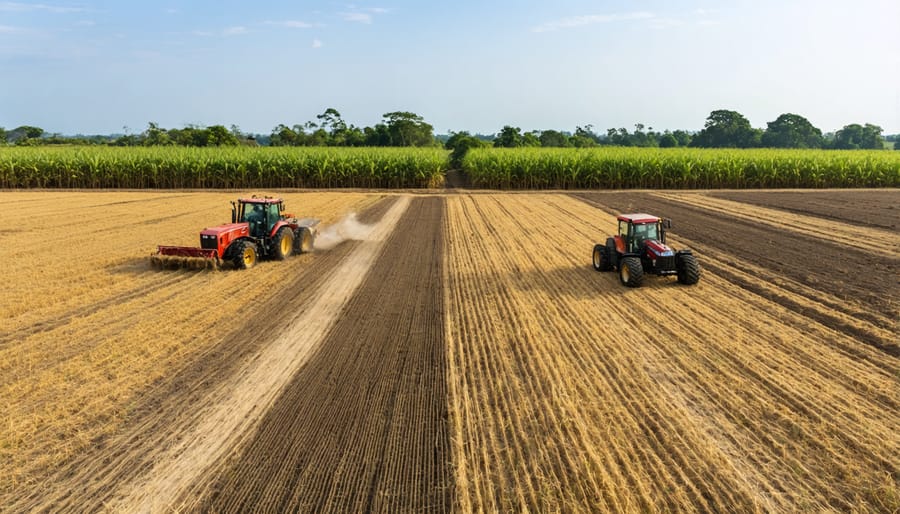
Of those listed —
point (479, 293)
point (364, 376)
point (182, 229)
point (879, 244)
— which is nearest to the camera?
point (364, 376)

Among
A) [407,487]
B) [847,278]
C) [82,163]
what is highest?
[82,163]

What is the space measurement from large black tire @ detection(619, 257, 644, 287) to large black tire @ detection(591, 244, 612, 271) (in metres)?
0.86

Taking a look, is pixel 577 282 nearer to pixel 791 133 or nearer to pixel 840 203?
pixel 840 203

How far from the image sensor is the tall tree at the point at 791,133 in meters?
89.7

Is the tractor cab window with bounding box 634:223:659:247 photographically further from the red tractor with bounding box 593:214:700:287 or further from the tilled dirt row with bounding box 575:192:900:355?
the tilled dirt row with bounding box 575:192:900:355

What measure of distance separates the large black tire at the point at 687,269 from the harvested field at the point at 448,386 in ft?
0.90

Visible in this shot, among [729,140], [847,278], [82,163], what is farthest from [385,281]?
[729,140]

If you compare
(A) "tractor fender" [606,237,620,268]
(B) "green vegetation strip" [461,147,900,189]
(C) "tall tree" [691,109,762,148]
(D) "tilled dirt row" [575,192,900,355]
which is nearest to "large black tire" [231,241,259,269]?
(A) "tractor fender" [606,237,620,268]

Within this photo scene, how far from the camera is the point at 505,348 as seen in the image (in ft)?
27.3

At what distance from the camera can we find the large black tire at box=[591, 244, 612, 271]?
12.7 metres

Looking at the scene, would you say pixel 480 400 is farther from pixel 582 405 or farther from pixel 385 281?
pixel 385 281

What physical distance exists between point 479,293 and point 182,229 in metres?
12.4

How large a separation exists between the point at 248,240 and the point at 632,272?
910 cm

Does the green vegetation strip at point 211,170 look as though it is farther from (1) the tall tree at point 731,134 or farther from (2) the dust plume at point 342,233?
(1) the tall tree at point 731,134
